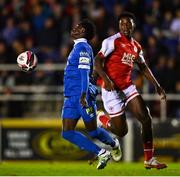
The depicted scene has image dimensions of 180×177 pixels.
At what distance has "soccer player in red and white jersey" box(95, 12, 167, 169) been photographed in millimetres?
13594

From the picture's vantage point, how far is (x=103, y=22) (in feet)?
70.2

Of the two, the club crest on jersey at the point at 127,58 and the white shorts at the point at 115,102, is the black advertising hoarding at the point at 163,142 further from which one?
the club crest on jersey at the point at 127,58

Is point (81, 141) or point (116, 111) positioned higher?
point (116, 111)

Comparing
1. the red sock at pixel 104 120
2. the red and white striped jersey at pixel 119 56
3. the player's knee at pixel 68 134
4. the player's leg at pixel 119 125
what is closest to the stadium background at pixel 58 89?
the red sock at pixel 104 120

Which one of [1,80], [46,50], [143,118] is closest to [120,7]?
[46,50]

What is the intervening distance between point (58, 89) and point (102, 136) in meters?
6.69

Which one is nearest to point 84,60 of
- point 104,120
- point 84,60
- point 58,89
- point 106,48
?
point 84,60

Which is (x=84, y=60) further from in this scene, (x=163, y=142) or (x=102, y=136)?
(x=163, y=142)

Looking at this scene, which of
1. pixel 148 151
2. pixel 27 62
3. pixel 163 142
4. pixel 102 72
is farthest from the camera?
pixel 163 142

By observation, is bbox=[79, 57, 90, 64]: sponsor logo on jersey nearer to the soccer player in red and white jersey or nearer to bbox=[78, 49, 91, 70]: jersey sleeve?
bbox=[78, 49, 91, 70]: jersey sleeve

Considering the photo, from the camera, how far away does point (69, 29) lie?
22.0 meters

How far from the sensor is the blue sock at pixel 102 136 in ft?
44.7

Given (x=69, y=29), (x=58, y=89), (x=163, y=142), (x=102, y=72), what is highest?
(x=69, y=29)

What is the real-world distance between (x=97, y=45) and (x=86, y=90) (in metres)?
7.58
